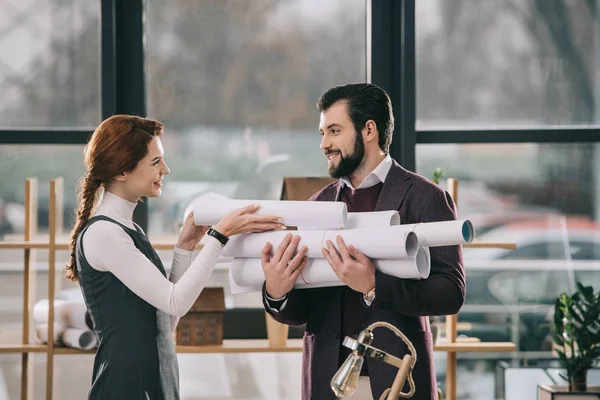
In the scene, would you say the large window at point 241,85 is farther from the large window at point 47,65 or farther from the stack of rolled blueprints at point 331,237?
the stack of rolled blueprints at point 331,237

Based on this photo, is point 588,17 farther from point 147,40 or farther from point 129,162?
point 129,162

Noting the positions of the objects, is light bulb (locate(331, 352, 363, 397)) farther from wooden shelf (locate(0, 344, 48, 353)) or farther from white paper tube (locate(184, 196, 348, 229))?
wooden shelf (locate(0, 344, 48, 353))

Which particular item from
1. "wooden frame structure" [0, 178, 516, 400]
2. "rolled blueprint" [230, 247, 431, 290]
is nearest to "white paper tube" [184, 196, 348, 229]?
"rolled blueprint" [230, 247, 431, 290]

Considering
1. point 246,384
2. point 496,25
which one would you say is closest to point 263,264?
point 246,384

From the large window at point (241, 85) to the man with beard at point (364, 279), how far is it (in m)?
1.56

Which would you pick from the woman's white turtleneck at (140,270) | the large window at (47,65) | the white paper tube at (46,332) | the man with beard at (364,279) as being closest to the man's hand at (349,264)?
the man with beard at (364,279)

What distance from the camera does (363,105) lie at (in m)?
2.32

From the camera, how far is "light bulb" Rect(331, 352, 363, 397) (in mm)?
1602

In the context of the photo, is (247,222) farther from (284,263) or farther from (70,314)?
(70,314)

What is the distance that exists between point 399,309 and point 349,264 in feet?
0.78

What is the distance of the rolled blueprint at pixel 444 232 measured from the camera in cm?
177

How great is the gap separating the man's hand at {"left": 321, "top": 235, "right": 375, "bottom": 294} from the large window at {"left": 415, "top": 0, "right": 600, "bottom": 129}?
82.1 inches

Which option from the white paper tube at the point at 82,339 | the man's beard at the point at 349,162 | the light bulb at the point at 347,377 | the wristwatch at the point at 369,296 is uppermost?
the man's beard at the point at 349,162

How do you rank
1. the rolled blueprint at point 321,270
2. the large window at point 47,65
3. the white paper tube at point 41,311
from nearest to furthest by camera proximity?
the rolled blueprint at point 321,270 < the white paper tube at point 41,311 < the large window at point 47,65
